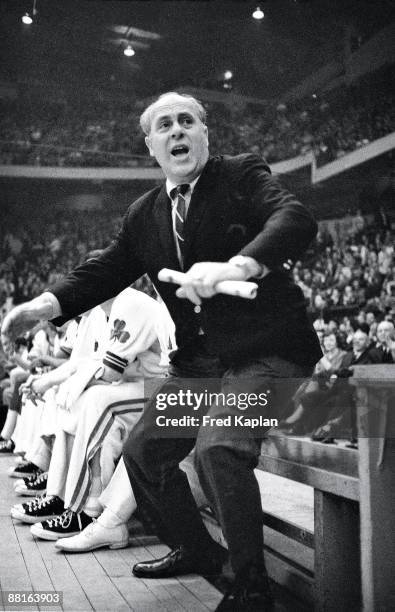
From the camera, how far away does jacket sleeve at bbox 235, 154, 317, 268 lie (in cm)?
116

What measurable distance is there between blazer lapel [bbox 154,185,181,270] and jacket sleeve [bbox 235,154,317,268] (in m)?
0.22

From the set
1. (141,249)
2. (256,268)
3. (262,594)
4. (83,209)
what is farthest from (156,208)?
(83,209)

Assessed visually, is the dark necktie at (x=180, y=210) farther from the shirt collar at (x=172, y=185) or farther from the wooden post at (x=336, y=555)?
the wooden post at (x=336, y=555)

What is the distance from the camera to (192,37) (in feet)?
14.9

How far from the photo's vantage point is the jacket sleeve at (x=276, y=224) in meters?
1.16

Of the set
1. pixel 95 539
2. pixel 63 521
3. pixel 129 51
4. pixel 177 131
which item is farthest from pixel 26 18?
pixel 129 51

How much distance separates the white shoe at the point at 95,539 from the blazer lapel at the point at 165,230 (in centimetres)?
93

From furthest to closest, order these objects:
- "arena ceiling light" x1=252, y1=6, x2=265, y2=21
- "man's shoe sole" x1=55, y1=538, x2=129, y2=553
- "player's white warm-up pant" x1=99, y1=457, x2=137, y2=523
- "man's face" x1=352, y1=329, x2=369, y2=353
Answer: "man's face" x1=352, y1=329, x2=369, y2=353 < "arena ceiling light" x1=252, y1=6, x2=265, y2=21 < "player's white warm-up pant" x1=99, y1=457, x2=137, y2=523 < "man's shoe sole" x1=55, y1=538, x2=129, y2=553

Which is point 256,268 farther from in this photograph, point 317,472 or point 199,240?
point 317,472

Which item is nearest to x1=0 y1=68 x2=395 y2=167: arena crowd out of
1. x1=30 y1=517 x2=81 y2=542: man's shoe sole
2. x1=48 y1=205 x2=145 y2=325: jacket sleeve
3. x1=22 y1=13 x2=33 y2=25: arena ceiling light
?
x1=22 y1=13 x2=33 y2=25: arena ceiling light

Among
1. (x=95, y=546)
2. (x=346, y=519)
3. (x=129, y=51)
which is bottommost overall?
(x=95, y=546)

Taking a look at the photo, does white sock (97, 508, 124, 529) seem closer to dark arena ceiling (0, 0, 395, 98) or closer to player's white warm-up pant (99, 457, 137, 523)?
player's white warm-up pant (99, 457, 137, 523)

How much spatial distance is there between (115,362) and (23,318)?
671mm

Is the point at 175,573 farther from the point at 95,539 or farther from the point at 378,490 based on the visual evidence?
the point at 378,490
